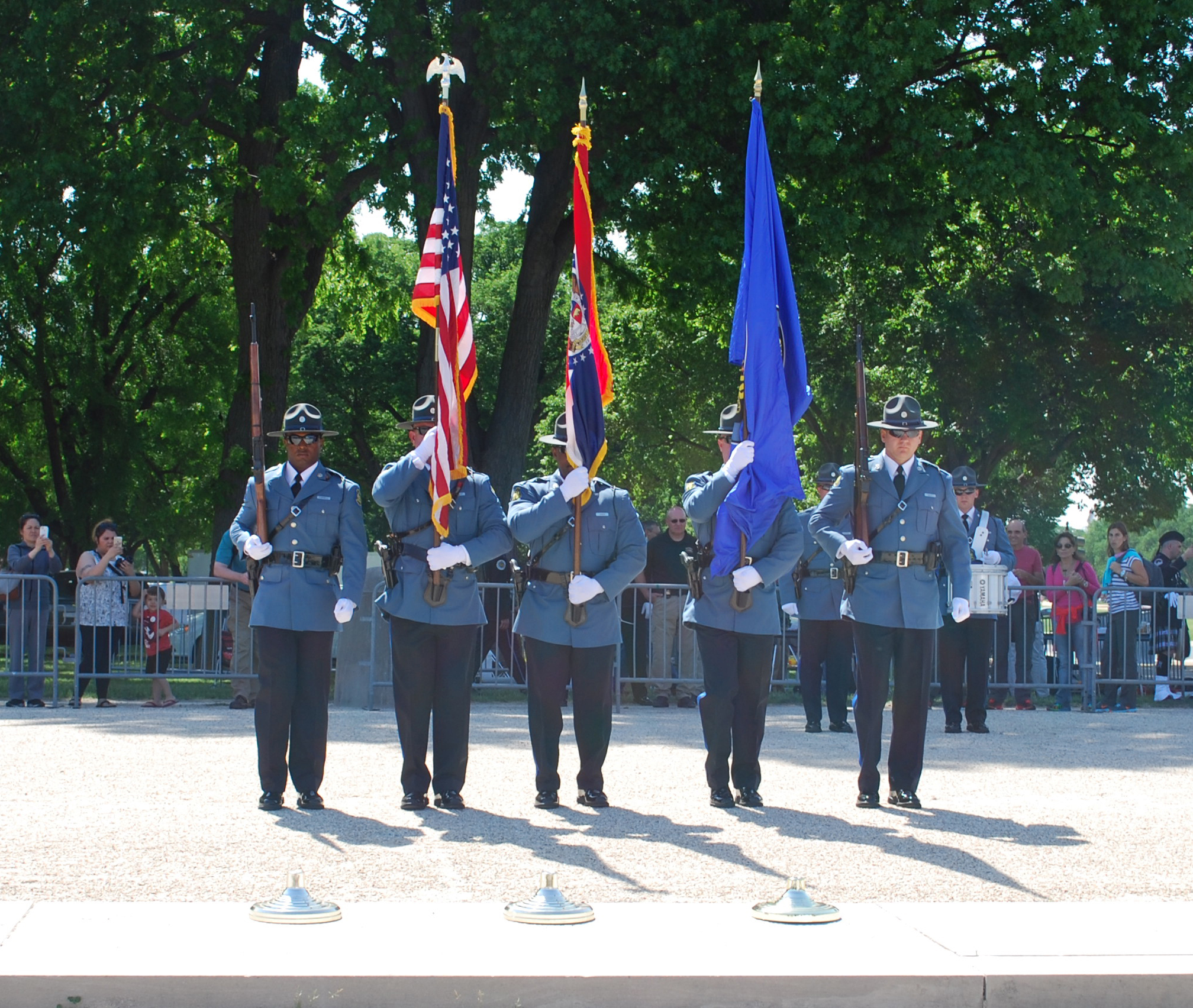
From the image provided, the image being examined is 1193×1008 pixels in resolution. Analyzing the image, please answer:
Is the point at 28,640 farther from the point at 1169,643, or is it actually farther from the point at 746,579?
the point at 1169,643

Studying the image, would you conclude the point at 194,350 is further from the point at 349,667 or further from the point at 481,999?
the point at 481,999

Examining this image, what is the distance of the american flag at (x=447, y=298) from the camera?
8391mm

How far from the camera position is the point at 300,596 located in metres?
8.02

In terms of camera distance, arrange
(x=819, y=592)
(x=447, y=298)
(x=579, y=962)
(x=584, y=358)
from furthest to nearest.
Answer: (x=819, y=592) → (x=447, y=298) → (x=584, y=358) → (x=579, y=962)

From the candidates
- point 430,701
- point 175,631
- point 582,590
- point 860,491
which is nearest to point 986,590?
point 860,491

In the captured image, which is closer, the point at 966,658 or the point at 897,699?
the point at 897,699

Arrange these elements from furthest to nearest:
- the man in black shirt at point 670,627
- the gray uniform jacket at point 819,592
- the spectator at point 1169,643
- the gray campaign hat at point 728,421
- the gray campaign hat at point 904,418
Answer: the spectator at point 1169,643, the man in black shirt at point 670,627, the gray uniform jacket at point 819,592, the gray campaign hat at point 728,421, the gray campaign hat at point 904,418

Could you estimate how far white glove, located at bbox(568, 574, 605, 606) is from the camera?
7938mm

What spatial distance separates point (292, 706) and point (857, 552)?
120 inches

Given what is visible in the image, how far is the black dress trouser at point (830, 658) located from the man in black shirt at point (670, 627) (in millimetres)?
2240

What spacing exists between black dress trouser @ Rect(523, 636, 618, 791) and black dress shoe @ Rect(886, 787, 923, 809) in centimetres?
158

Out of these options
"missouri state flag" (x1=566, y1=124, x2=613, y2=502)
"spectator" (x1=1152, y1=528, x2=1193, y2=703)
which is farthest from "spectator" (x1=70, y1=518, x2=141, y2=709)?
"spectator" (x1=1152, y1=528, x2=1193, y2=703)

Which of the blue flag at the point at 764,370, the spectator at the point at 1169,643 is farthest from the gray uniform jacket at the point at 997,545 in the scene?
the blue flag at the point at 764,370

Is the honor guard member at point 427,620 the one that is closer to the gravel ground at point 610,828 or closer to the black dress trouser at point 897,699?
the gravel ground at point 610,828
